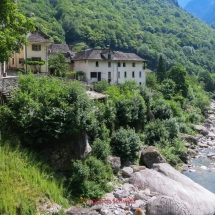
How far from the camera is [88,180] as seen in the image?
1958 centimetres

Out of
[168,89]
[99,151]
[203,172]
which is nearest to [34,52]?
[168,89]

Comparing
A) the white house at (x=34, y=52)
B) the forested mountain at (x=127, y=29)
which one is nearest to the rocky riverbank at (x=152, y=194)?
the white house at (x=34, y=52)

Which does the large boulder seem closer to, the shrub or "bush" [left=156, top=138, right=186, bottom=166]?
"bush" [left=156, top=138, right=186, bottom=166]

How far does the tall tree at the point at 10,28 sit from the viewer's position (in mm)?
15734

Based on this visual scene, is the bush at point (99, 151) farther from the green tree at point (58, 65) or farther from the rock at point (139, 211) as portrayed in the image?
the green tree at point (58, 65)

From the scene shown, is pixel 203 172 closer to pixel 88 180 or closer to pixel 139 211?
pixel 139 211

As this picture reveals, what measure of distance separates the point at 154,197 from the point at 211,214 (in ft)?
12.5

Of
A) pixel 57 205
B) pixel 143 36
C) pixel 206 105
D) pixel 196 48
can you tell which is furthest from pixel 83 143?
pixel 196 48

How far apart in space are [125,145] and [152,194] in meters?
5.85

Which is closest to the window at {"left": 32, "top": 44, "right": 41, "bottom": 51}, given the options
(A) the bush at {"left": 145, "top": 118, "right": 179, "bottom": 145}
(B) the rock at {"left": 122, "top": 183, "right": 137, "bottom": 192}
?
(A) the bush at {"left": 145, "top": 118, "right": 179, "bottom": 145}

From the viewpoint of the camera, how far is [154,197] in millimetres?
19734

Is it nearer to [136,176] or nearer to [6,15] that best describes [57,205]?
[136,176]

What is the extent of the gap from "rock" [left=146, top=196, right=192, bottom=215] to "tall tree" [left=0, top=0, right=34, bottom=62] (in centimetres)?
1268

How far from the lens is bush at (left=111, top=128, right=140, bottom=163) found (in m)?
25.3
